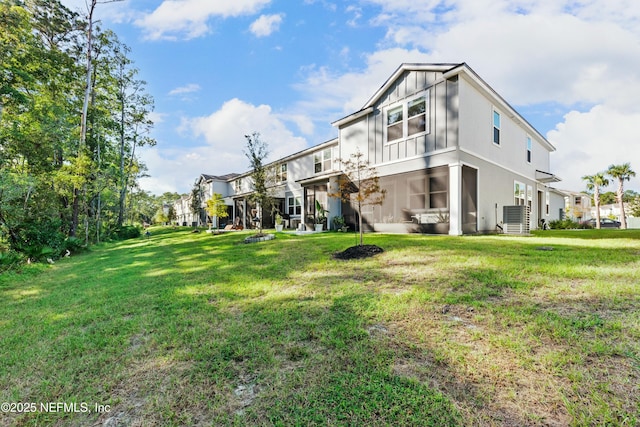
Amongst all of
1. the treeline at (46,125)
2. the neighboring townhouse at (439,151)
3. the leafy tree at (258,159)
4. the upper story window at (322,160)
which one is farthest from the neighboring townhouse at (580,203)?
the treeline at (46,125)

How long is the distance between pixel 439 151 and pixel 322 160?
919cm

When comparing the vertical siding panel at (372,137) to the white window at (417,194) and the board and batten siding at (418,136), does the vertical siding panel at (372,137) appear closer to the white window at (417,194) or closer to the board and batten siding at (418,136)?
the board and batten siding at (418,136)

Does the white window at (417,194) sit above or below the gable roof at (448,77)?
below

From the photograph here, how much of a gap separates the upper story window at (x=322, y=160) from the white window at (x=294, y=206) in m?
3.01

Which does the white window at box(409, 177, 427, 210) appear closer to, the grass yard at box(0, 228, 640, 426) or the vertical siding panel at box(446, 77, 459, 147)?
the vertical siding panel at box(446, 77, 459, 147)

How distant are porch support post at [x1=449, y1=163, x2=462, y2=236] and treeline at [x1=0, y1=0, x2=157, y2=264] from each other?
51.2 feet

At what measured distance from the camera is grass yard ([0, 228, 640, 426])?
5.90 feet

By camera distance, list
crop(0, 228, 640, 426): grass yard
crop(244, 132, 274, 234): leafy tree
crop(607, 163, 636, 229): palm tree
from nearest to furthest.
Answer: crop(0, 228, 640, 426): grass yard
crop(244, 132, 274, 234): leafy tree
crop(607, 163, 636, 229): palm tree

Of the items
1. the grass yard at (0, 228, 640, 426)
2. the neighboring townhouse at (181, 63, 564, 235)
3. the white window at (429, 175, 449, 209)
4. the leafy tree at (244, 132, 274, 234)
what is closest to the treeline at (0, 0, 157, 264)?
the leafy tree at (244, 132, 274, 234)

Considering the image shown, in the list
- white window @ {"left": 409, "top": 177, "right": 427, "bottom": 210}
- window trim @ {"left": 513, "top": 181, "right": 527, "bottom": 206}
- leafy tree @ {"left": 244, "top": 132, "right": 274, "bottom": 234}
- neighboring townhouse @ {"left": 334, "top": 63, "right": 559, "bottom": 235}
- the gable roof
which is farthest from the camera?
window trim @ {"left": 513, "top": 181, "right": 527, "bottom": 206}

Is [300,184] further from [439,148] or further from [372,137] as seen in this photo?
[439,148]

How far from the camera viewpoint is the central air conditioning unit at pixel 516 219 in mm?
11164

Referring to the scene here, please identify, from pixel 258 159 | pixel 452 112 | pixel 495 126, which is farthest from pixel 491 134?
pixel 258 159

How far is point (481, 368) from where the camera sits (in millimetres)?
2100
